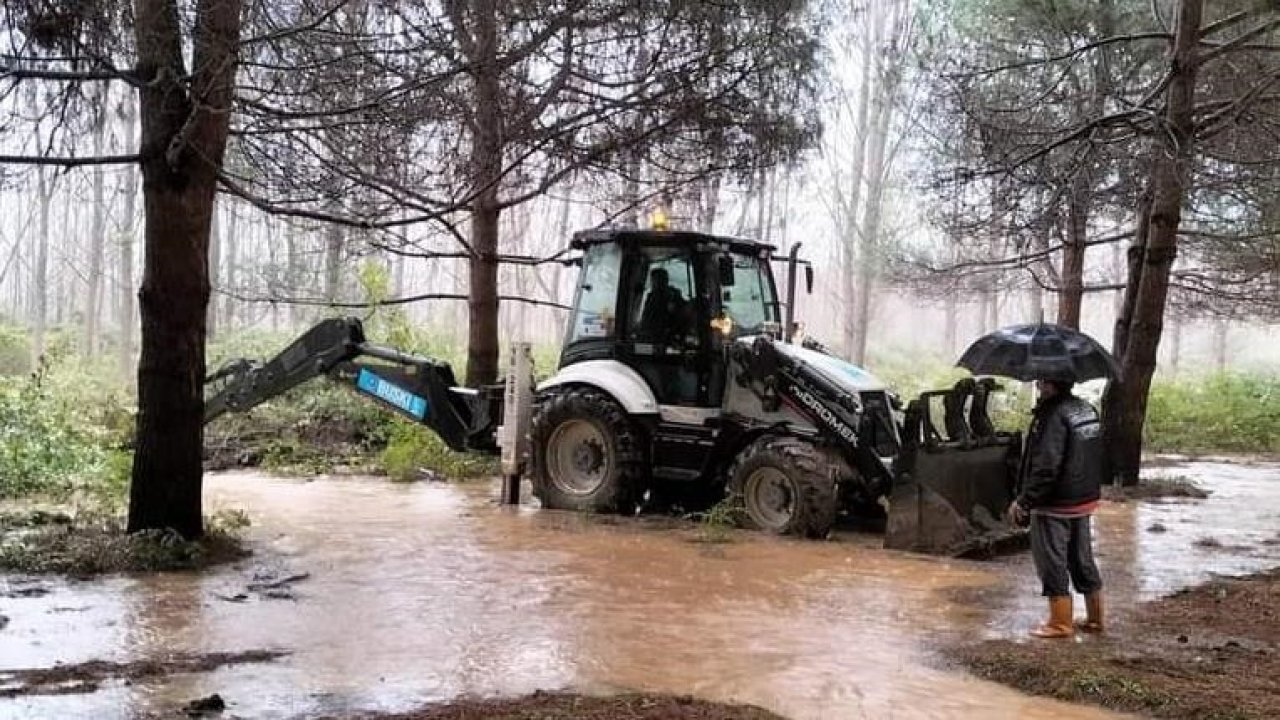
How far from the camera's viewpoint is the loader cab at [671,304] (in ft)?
33.7

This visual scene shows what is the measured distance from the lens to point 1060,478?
6398mm

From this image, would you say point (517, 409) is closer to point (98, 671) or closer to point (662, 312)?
point (662, 312)

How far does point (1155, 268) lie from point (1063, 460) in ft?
22.8

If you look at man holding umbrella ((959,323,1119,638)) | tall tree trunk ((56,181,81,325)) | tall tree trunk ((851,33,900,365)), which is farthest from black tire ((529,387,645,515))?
tall tree trunk ((56,181,81,325))

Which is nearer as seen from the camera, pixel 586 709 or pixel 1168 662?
pixel 586 709

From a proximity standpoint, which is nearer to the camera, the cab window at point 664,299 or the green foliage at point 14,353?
the cab window at point 664,299

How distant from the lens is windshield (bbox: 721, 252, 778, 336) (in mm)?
10500

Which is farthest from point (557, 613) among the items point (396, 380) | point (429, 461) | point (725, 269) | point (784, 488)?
point (429, 461)

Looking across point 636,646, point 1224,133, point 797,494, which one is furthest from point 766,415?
point 1224,133

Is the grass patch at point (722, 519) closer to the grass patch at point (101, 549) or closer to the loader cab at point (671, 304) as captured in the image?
the loader cab at point (671, 304)

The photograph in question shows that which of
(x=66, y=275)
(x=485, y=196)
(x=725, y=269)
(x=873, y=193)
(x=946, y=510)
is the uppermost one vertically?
(x=873, y=193)

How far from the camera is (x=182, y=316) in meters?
7.75

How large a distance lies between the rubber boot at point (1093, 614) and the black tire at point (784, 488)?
290 centimetres

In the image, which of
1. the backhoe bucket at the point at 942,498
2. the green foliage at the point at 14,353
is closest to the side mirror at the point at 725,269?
the backhoe bucket at the point at 942,498
